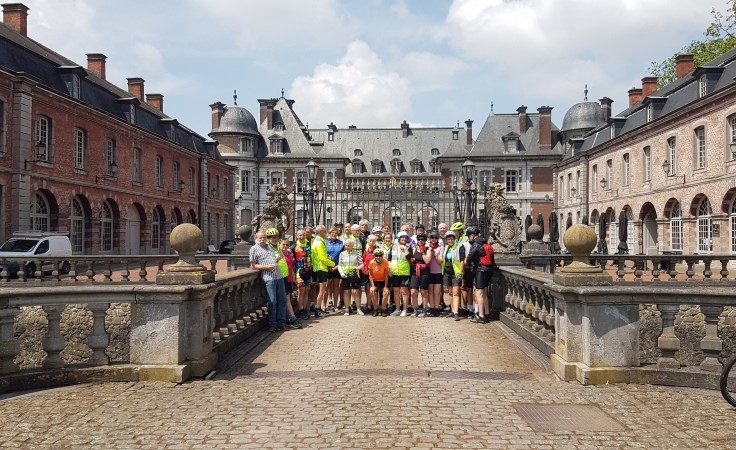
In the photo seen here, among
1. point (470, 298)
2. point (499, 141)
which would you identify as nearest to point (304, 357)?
point (470, 298)

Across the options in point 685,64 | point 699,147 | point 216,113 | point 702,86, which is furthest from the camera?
point 216,113

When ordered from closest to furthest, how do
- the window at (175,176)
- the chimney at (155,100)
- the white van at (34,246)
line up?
the white van at (34,246)
the window at (175,176)
the chimney at (155,100)

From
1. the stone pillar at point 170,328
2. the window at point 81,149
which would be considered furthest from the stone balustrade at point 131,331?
the window at point 81,149

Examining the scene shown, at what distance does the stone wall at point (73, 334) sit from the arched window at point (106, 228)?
51.3 ft

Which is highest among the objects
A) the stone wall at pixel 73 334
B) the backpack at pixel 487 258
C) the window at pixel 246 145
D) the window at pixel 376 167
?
the window at pixel 246 145

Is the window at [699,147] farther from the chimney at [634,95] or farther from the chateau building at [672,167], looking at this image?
Result: the chimney at [634,95]

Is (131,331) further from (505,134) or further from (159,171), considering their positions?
(505,134)

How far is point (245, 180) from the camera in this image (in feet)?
180

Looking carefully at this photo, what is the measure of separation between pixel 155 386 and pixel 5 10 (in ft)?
89.2

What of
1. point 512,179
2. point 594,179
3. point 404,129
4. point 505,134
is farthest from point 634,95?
point 404,129

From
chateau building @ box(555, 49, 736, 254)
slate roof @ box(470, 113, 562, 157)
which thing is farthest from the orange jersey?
slate roof @ box(470, 113, 562, 157)

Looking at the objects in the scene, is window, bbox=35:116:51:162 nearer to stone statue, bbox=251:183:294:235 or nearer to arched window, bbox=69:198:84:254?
arched window, bbox=69:198:84:254

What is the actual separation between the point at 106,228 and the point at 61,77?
7.54 meters

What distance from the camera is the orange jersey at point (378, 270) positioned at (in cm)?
1041
